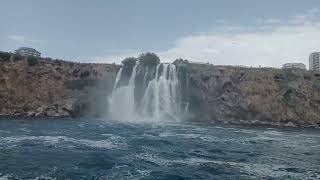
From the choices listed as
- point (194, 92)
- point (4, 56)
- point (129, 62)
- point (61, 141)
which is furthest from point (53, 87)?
point (61, 141)

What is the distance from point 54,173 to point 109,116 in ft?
170

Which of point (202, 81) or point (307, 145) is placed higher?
point (202, 81)

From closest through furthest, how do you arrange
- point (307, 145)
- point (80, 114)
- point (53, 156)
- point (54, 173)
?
point (54, 173), point (53, 156), point (307, 145), point (80, 114)

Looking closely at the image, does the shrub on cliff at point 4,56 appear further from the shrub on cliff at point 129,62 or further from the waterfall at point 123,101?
the shrub on cliff at point 129,62

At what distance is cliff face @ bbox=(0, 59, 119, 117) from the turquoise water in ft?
106

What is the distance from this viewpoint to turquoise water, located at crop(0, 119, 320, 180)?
2320 cm

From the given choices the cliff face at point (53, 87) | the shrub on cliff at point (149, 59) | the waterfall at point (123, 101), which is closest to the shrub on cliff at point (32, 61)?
the cliff face at point (53, 87)

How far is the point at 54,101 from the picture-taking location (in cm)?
7494

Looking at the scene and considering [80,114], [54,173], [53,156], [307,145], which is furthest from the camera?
[80,114]

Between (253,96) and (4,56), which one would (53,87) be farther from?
(253,96)

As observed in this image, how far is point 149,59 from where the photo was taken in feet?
269

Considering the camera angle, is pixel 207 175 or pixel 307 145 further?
pixel 307 145

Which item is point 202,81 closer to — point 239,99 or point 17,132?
point 239,99

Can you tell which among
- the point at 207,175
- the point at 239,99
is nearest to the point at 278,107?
the point at 239,99
